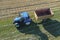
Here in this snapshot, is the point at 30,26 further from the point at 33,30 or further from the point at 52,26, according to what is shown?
the point at 52,26

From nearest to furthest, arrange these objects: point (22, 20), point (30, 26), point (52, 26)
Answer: point (22, 20) → point (30, 26) → point (52, 26)

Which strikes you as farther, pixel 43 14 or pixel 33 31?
pixel 43 14

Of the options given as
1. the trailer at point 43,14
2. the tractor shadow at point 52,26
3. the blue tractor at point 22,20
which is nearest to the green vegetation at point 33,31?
the tractor shadow at point 52,26

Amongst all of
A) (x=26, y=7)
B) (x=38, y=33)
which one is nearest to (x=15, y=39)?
(x=38, y=33)

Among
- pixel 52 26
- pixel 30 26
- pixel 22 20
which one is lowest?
pixel 52 26

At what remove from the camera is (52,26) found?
1005cm

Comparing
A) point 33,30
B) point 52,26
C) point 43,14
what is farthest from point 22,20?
point 52,26

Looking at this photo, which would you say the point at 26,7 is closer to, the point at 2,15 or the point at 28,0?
the point at 28,0

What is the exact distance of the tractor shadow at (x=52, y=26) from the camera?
9663 millimetres

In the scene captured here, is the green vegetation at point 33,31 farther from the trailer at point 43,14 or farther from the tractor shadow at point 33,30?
the trailer at point 43,14

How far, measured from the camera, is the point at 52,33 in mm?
9602

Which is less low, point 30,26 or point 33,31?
point 30,26

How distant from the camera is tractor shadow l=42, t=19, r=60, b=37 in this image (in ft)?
31.7

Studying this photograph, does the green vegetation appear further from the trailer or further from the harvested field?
the trailer
